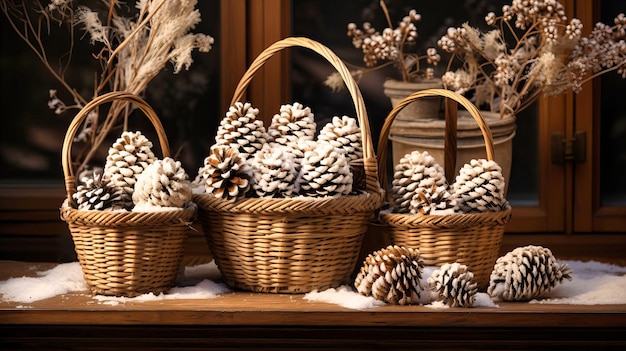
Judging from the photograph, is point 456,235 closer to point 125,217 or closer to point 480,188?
point 480,188

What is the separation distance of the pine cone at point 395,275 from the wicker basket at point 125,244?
0.34m

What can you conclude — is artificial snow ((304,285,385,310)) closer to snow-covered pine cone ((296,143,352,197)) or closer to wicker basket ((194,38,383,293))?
wicker basket ((194,38,383,293))

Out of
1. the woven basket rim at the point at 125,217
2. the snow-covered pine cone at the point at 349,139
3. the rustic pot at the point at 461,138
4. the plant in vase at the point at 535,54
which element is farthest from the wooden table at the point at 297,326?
the plant in vase at the point at 535,54

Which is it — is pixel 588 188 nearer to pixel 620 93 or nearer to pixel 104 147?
pixel 620 93

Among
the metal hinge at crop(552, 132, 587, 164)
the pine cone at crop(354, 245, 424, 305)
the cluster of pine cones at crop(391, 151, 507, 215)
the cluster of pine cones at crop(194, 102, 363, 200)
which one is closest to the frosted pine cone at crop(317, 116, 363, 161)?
the cluster of pine cones at crop(194, 102, 363, 200)

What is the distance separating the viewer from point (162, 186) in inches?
62.9

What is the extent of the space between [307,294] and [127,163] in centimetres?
40

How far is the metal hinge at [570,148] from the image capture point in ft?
6.69

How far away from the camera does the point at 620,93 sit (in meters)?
2.08

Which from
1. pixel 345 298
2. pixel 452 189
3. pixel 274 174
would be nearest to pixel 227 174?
pixel 274 174

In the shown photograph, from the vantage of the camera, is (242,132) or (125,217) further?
(242,132)

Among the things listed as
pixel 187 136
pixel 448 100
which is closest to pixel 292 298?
pixel 448 100

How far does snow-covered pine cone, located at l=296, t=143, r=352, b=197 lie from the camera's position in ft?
5.22

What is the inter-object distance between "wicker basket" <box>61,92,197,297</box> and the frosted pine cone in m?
0.28
